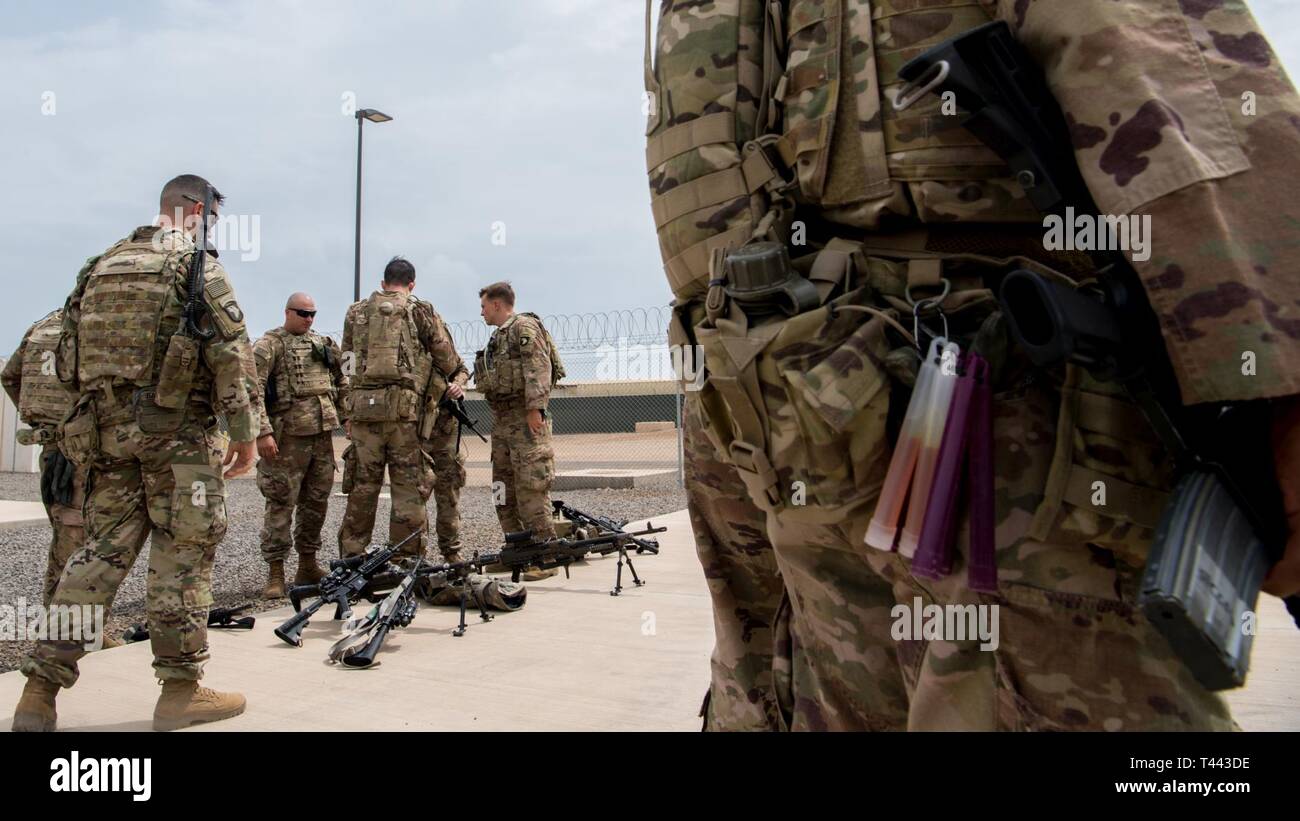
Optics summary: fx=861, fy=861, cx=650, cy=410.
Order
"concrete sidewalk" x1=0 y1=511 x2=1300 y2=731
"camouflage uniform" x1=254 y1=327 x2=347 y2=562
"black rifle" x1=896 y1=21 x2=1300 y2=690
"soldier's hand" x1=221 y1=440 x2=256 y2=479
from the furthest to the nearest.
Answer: "camouflage uniform" x1=254 y1=327 x2=347 y2=562 → "soldier's hand" x1=221 y1=440 x2=256 y2=479 → "concrete sidewalk" x1=0 y1=511 x2=1300 y2=731 → "black rifle" x1=896 y1=21 x2=1300 y2=690

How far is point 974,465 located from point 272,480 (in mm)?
5864

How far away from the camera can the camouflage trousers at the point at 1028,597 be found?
1014 mm

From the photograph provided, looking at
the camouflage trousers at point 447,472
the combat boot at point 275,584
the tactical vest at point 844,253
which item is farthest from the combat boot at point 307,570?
the tactical vest at point 844,253

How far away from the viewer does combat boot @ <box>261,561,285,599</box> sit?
18.7 ft

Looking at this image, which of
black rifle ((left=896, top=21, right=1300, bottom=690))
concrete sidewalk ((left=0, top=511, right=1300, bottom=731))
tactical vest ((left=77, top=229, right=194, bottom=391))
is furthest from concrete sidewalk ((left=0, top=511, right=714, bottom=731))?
black rifle ((left=896, top=21, right=1300, bottom=690))

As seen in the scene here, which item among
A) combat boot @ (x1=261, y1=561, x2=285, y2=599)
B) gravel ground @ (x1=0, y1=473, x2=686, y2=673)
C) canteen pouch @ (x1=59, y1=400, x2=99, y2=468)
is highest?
canteen pouch @ (x1=59, y1=400, x2=99, y2=468)

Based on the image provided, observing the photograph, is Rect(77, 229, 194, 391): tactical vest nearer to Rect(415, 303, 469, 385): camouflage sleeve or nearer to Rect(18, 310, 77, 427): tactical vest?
Rect(18, 310, 77, 427): tactical vest

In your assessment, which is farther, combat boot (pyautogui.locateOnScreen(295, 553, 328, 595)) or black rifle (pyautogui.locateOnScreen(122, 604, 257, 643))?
combat boot (pyautogui.locateOnScreen(295, 553, 328, 595))

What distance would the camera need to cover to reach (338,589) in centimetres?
447

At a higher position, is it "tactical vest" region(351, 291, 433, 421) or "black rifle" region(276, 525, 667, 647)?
"tactical vest" region(351, 291, 433, 421)

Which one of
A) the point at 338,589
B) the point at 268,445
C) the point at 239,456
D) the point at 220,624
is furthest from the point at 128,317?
the point at 220,624

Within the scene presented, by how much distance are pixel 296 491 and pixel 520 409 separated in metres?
1.71

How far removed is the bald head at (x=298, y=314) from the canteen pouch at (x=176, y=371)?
136 inches

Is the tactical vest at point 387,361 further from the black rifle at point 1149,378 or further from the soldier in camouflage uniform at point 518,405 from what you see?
the black rifle at point 1149,378
